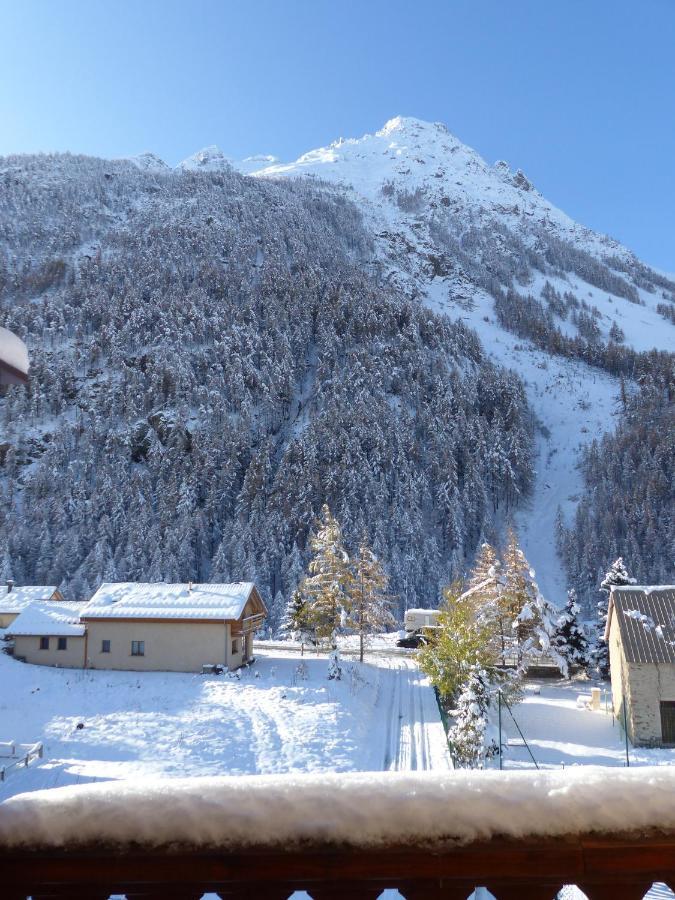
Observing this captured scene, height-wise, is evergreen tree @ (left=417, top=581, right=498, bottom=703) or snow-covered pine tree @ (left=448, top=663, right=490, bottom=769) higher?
evergreen tree @ (left=417, top=581, right=498, bottom=703)

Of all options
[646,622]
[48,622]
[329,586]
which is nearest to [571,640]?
[646,622]

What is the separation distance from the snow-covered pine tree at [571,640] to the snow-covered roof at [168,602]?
18831 mm

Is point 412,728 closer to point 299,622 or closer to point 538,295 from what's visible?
point 299,622

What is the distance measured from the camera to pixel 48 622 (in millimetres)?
33188

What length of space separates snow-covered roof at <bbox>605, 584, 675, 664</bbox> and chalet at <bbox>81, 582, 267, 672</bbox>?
19.1m

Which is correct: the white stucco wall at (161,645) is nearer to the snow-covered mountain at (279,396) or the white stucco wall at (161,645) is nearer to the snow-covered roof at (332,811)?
the snow-covered mountain at (279,396)

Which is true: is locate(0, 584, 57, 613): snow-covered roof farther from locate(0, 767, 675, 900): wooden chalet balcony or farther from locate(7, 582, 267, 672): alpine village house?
locate(0, 767, 675, 900): wooden chalet balcony

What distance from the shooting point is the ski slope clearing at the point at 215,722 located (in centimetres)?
1894

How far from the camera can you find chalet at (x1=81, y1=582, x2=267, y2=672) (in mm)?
31938

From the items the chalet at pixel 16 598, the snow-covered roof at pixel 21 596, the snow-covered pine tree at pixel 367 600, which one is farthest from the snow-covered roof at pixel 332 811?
the snow-covered roof at pixel 21 596

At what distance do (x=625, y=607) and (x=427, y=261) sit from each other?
5418 inches

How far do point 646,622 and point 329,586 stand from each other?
1776cm

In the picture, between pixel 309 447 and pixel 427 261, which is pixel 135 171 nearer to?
pixel 427 261

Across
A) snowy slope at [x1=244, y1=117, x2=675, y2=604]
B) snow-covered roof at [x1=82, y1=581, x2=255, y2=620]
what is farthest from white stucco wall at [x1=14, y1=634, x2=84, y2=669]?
snowy slope at [x1=244, y1=117, x2=675, y2=604]
